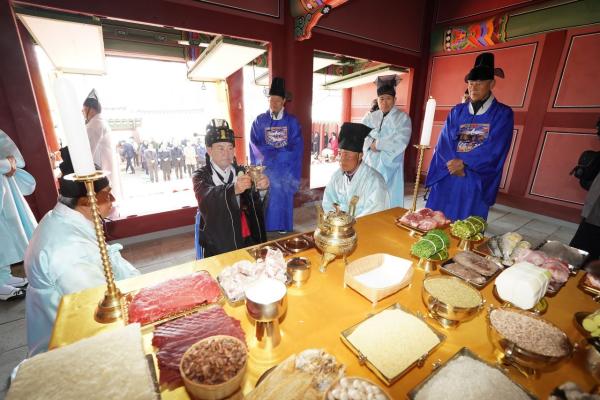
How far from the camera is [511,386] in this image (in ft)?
3.46

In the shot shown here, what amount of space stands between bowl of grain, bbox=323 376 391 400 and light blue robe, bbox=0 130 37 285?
4.82 meters

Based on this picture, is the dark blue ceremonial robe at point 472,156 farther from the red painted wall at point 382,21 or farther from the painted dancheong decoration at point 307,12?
the red painted wall at point 382,21

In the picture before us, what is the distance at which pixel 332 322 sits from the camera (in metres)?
1.46

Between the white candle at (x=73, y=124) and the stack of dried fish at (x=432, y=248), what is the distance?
2.09 m

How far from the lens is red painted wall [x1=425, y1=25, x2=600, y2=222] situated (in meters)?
5.86

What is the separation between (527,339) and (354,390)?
35.2 inches

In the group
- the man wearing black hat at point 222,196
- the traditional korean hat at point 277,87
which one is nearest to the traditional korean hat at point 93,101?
the traditional korean hat at point 277,87

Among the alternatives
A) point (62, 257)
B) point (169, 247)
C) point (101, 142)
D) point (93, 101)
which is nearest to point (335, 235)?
point (62, 257)

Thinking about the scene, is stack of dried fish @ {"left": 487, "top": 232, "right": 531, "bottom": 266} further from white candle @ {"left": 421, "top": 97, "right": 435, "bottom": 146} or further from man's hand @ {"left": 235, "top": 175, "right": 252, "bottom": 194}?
man's hand @ {"left": 235, "top": 175, "right": 252, "bottom": 194}

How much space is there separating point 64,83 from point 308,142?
6181 mm

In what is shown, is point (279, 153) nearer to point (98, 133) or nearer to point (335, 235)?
point (335, 235)

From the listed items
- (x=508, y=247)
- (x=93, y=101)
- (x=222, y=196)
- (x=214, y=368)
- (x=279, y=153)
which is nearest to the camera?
(x=214, y=368)

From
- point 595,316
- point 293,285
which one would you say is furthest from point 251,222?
point 595,316

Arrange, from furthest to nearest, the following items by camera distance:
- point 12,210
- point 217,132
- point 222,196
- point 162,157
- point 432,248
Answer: point 162,157 → point 12,210 → point 217,132 → point 222,196 → point 432,248
